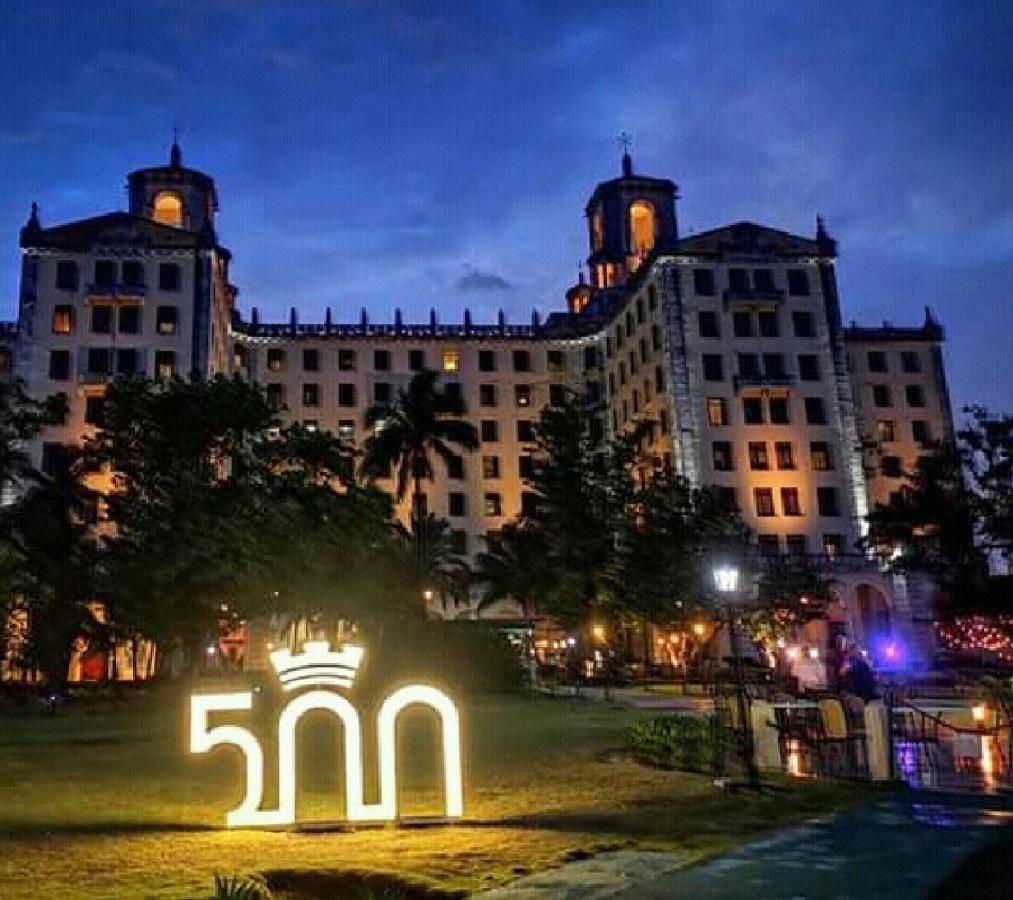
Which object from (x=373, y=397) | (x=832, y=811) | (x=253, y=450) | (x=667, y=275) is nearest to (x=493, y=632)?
(x=253, y=450)

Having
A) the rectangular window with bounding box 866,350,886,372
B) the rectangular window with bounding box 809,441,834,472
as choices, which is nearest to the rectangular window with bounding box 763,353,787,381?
the rectangular window with bounding box 809,441,834,472

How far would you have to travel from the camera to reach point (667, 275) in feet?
217

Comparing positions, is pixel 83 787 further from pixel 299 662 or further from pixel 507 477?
pixel 507 477

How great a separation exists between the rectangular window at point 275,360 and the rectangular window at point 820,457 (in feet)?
131

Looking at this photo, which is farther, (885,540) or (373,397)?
(373,397)

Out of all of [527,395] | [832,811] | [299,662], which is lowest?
[832,811]

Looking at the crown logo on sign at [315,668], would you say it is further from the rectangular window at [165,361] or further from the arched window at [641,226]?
the arched window at [641,226]

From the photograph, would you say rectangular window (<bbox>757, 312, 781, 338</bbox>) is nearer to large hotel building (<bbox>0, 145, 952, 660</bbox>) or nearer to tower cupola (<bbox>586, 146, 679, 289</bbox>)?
large hotel building (<bbox>0, 145, 952, 660</bbox>)

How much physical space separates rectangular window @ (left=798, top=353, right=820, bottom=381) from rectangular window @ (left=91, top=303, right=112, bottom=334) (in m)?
44.7

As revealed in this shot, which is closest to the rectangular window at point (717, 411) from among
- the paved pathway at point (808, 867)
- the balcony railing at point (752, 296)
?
the balcony railing at point (752, 296)

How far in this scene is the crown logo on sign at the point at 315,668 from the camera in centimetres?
1167

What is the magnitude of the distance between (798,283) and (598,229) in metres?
24.8

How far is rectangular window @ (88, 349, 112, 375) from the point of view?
62.9 meters

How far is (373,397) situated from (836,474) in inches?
1381
